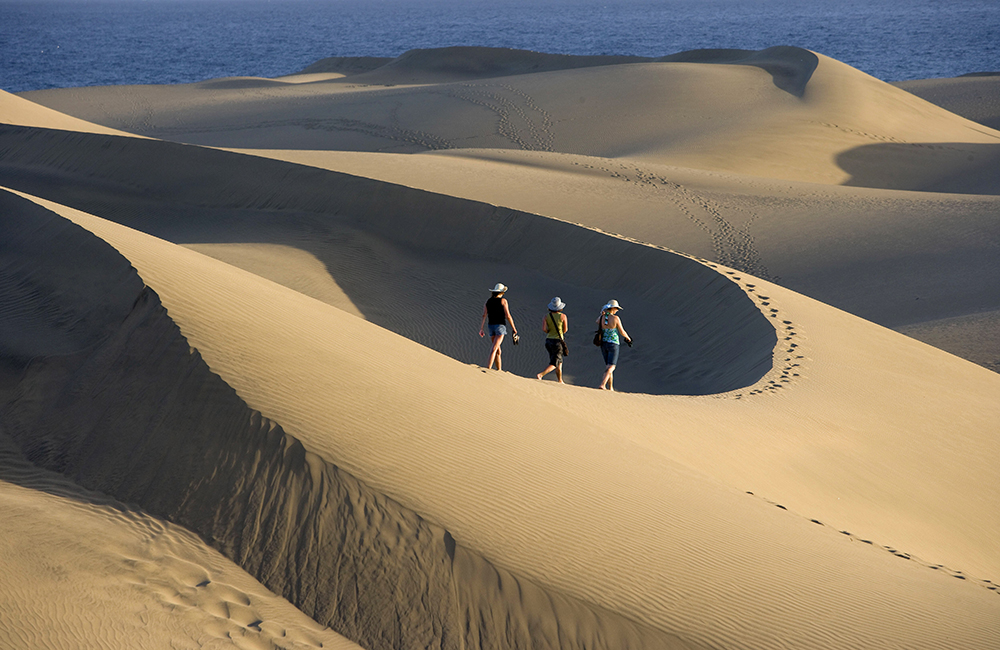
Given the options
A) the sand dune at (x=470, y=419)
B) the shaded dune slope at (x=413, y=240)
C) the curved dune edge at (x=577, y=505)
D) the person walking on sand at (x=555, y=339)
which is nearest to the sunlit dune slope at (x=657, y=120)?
the sand dune at (x=470, y=419)

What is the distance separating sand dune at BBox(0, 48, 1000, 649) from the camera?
414 centimetres

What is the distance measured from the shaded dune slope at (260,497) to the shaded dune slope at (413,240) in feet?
20.8

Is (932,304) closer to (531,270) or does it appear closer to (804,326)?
(804,326)

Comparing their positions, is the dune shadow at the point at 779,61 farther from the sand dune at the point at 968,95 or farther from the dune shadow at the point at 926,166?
the sand dune at the point at 968,95

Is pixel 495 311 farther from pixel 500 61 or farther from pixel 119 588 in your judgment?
pixel 500 61

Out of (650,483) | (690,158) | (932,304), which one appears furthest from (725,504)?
(690,158)

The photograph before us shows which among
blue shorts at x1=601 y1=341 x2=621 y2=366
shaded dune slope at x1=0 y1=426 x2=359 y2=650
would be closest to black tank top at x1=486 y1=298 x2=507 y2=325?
blue shorts at x1=601 y1=341 x2=621 y2=366

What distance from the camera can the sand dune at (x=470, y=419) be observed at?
4145 mm

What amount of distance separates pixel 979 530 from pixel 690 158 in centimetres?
1968

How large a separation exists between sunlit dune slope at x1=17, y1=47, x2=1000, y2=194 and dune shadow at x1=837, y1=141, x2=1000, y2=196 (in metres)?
0.06

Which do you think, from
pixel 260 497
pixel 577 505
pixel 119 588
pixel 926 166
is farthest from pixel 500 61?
pixel 119 588

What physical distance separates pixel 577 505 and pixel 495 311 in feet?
16.4

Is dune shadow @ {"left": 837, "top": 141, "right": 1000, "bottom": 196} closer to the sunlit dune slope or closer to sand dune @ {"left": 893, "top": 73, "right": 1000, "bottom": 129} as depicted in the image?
the sunlit dune slope

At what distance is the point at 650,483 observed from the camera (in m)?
5.45
